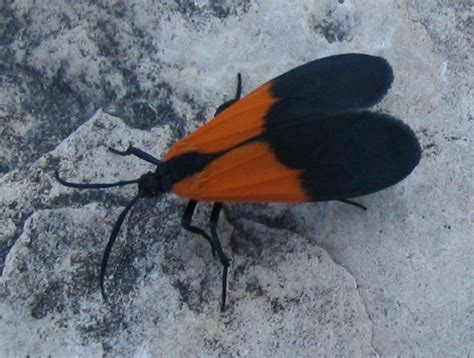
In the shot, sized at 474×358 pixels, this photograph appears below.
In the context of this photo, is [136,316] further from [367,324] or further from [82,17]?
[82,17]

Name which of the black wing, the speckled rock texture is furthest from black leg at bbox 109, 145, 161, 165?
the black wing

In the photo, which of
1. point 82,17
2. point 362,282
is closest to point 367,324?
point 362,282

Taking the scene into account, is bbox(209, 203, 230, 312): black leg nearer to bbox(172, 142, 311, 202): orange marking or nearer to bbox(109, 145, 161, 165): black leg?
bbox(172, 142, 311, 202): orange marking

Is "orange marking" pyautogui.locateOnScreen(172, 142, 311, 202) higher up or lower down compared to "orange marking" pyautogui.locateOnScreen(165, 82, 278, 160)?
lower down

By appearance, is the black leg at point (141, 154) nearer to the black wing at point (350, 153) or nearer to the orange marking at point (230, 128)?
the orange marking at point (230, 128)

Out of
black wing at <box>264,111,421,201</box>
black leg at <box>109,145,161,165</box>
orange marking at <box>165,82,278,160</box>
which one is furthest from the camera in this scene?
black leg at <box>109,145,161,165</box>

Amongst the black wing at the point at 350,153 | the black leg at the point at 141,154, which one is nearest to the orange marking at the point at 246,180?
the black wing at the point at 350,153
